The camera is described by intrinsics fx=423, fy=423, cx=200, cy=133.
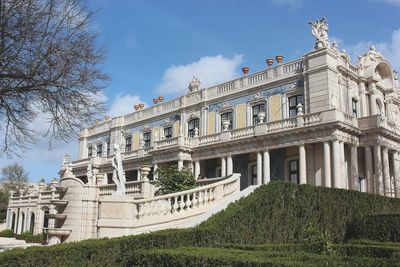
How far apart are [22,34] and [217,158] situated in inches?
831

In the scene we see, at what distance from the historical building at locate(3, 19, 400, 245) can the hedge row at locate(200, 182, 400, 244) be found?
1.61 m

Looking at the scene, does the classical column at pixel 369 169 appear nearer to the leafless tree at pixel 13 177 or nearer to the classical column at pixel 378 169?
A: the classical column at pixel 378 169

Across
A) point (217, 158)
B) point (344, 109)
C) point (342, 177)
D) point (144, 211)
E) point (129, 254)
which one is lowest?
point (129, 254)

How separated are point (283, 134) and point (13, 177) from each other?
58.2 m

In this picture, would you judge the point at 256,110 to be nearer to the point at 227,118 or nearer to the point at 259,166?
the point at 227,118

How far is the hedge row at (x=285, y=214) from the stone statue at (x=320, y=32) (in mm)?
11719

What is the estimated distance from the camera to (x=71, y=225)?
15.1 metres

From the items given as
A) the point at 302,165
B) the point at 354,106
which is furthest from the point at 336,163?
the point at 354,106

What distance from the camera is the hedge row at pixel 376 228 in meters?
14.9

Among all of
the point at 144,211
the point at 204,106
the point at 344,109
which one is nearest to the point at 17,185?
the point at 204,106

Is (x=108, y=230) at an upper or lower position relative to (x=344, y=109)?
lower

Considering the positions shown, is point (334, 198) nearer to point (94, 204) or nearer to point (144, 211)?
point (144, 211)

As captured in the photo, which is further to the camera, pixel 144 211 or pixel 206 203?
pixel 206 203

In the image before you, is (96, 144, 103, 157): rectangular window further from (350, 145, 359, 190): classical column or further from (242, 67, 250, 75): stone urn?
(350, 145, 359, 190): classical column
